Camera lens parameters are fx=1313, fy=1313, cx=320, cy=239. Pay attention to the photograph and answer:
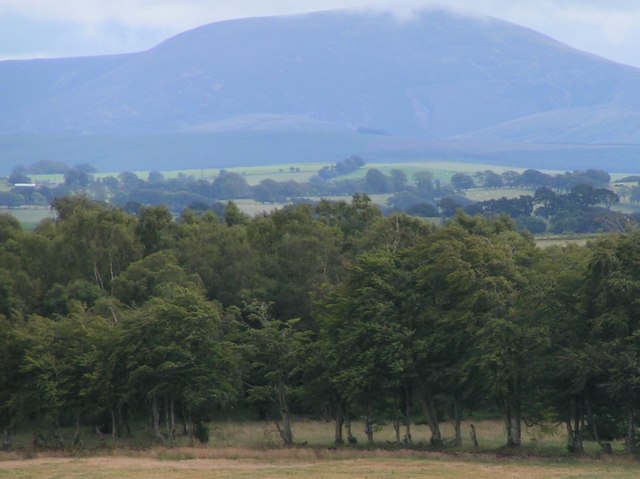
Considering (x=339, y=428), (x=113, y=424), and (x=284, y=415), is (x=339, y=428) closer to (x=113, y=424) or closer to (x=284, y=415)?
(x=284, y=415)

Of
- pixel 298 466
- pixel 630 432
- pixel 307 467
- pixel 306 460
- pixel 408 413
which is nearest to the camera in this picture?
pixel 307 467

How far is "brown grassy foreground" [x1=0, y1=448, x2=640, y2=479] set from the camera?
167 ft

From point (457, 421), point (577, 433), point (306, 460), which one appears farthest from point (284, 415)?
point (577, 433)

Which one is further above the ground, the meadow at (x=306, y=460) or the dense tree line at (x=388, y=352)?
the dense tree line at (x=388, y=352)

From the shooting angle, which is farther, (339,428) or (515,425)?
(339,428)

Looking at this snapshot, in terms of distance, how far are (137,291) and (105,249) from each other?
983 cm

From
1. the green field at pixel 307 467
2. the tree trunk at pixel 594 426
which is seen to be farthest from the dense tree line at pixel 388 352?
the green field at pixel 307 467

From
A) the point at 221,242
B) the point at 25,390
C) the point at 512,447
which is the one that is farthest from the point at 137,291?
the point at 512,447

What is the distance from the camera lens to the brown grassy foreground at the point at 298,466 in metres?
50.9

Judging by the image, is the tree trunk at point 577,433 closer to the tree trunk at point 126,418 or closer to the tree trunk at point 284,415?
the tree trunk at point 284,415

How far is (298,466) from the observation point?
54469 millimetres

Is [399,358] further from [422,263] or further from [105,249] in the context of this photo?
[105,249]

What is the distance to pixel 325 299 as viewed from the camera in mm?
66812

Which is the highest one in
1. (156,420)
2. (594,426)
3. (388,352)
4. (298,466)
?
(388,352)
